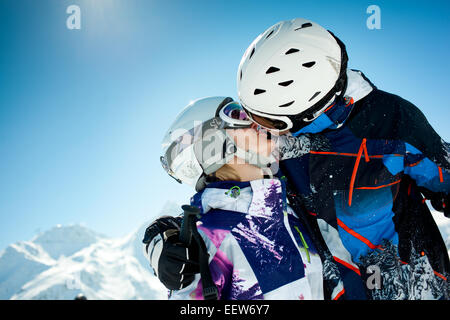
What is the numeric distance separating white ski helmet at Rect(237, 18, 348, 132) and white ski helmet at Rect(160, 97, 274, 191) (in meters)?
0.35

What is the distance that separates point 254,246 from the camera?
8.13 ft

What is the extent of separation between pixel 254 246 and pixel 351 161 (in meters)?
1.43

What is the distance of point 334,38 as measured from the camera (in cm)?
311

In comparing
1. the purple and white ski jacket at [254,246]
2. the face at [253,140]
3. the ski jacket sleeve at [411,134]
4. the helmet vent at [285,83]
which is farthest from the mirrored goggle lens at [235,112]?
the ski jacket sleeve at [411,134]

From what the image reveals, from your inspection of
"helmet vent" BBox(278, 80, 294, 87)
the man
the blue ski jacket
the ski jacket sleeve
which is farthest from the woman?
the ski jacket sleeve

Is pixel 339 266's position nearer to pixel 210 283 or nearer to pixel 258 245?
pixel 258 245

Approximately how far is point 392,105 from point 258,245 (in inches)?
78.4

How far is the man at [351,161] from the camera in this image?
2912 mm

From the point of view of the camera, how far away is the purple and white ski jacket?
2348 mm

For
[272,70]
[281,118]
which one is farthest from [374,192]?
[272,70]

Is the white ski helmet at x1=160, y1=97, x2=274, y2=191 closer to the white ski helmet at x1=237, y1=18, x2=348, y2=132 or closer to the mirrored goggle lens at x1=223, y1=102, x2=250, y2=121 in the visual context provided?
the mirrored goggle lens at x1=223, y1=102, x2=250, y2=121

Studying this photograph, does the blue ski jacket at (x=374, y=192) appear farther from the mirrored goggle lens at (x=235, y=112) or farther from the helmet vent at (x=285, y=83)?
the mirrored goggle lens at (x=235, y=112)
